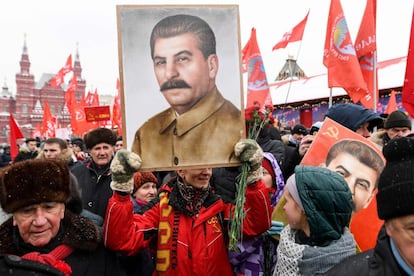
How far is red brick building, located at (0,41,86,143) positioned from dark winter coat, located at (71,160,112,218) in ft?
173

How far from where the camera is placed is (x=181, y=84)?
2.16 metres

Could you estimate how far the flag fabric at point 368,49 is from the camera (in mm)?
5797

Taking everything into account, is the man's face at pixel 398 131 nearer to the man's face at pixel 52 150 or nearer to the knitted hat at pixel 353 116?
the knitted hat at pixel 353 116

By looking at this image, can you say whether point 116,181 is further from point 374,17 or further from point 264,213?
point 374,17

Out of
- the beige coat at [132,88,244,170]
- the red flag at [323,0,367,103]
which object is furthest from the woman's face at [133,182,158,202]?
the red flag at [323,0,367,103]

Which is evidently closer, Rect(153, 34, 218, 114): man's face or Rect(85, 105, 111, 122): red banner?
Rect(153, 34, 218, 114): man's face

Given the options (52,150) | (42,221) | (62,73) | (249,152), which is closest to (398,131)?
(249,152)

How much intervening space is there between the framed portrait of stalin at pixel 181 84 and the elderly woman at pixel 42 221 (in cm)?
43

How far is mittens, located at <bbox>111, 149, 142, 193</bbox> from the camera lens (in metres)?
1.95

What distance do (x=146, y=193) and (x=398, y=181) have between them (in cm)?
277

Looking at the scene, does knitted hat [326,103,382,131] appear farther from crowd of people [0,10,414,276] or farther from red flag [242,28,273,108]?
red flag [242,28,273,108]

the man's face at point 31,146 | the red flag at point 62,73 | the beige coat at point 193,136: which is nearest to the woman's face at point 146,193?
the beige coat at point 193,136

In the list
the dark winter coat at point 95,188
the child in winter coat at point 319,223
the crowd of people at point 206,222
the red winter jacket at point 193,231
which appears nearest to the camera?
the crowd of people at point 206,222

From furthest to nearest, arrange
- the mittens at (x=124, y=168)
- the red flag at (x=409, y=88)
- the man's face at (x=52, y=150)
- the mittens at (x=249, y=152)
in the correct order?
the man's face at (x=52, y=150) < the red flag at (x=409, y=88) < the mittens at (x=249, y=152) < the mittens at (x=124, y=168)
